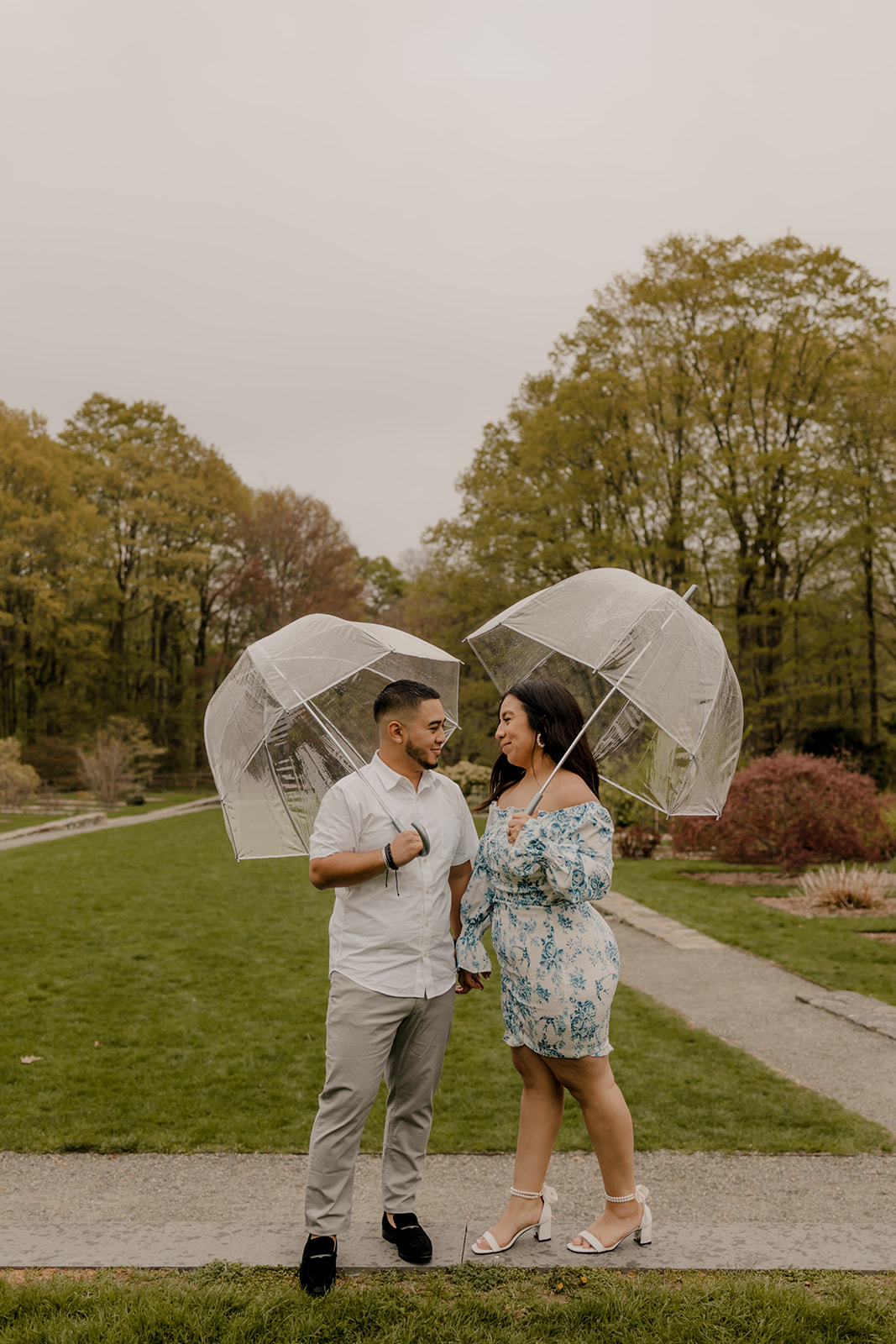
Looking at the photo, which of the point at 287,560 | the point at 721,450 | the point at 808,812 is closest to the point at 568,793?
the point at 808,812

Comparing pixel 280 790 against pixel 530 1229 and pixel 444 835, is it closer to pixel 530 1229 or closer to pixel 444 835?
pixel 444 835

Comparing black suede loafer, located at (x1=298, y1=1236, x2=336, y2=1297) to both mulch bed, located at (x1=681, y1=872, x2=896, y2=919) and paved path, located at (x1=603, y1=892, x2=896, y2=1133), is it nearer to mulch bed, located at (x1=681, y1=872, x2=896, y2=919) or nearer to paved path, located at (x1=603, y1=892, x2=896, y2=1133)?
paved path, located at (x1=603, y1=892, x2=896, y2=1133)

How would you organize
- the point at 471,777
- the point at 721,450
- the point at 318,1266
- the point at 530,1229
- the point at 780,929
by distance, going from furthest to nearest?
the point at 471,777 < the point at 721,450 < the point at 780,929 < the point at 530,1229 < the point at 318,1266

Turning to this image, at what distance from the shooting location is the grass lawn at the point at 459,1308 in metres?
2.56

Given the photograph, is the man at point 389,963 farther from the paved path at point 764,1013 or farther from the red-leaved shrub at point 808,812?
the red-leaved shrub at point 808,812

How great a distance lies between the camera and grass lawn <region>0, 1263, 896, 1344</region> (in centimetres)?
256

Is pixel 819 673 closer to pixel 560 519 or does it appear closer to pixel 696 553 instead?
pixel 696 553

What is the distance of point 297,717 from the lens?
3227 millimetres

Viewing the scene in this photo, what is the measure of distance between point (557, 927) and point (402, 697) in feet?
2.80

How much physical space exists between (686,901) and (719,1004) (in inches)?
171

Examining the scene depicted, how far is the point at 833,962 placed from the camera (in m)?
8.02

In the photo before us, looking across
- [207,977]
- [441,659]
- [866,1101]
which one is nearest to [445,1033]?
[441,659]

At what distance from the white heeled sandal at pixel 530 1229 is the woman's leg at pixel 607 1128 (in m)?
0.12

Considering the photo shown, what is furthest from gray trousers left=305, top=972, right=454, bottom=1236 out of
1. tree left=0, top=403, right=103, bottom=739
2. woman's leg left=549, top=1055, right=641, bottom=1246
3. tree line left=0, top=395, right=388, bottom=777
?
tree left=0, top=403, right=103, bottom=739
